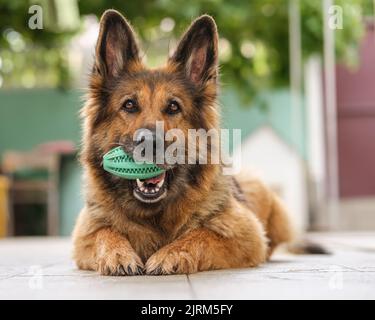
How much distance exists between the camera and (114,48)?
147 inches

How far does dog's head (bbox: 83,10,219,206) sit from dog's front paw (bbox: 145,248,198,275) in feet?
1.04

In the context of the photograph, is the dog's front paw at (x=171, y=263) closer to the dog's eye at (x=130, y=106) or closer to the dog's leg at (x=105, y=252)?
the dog's leg at (x=105, y=252)

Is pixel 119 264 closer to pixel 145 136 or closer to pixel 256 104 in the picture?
pixel 145 136

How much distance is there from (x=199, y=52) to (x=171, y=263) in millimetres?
1293

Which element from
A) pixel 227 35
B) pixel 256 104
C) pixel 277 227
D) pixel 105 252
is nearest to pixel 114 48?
pixel 105 252

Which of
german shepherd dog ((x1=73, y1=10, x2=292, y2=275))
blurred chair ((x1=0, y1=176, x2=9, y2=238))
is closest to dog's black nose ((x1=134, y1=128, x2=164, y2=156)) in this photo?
german shepherd dog ((x1=73, y1=10, x2=292, y2=275))

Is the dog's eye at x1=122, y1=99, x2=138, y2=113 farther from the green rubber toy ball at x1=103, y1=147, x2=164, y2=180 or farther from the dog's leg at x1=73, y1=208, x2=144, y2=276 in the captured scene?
the dog's leg at x1=73, y1=208, x2=144, y2=276

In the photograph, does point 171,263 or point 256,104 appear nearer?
point 171,263

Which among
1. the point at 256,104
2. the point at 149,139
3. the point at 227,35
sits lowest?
the point at 149,139

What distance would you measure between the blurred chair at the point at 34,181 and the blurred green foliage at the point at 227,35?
173 cm

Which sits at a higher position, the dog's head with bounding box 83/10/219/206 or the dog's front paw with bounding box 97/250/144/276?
the dog's head with bounding box 83/10/219/206

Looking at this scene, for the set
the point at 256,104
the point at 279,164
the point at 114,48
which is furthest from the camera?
the point at 256,104

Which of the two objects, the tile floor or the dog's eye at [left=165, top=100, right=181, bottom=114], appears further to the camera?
the dog's eye at [left=165, top=100, right=181, bottom=114]

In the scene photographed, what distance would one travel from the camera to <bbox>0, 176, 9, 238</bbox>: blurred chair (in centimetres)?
1015
